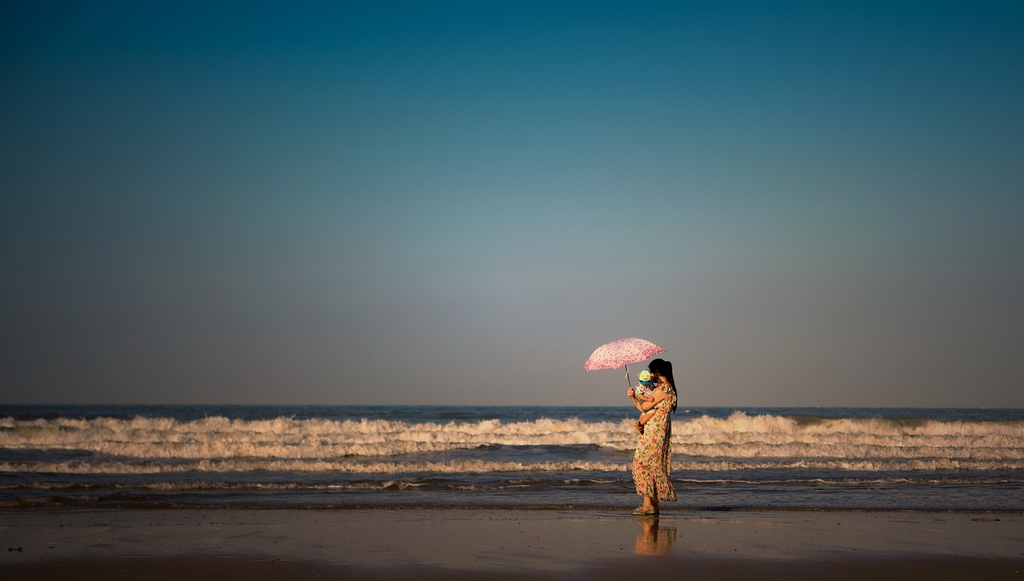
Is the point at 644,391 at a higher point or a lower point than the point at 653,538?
higher

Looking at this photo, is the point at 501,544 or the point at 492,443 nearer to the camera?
the point at 501,544

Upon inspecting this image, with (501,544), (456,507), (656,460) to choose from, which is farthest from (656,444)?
(456,507)

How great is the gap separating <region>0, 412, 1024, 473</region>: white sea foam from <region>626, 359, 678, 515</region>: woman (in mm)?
6106

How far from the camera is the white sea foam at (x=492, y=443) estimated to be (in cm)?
1616

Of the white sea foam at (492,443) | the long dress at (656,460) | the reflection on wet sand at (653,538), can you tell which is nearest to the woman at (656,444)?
the long dress at (656,460)

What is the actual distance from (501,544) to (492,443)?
50.2 ft

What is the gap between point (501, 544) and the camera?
813 centimetres

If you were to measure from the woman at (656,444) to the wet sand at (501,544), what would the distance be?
35cm

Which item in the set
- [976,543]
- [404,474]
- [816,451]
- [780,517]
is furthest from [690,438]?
[976,543]

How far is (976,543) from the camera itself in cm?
838

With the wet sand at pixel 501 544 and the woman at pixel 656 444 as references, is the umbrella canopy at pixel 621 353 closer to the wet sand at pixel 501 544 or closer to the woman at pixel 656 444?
the woman at pixel 656 444

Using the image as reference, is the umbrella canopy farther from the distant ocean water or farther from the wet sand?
the distant ocean water

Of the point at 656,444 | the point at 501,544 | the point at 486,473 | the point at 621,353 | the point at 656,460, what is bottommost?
the point at 486,473

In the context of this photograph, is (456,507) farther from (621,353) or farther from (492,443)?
(492,443)
